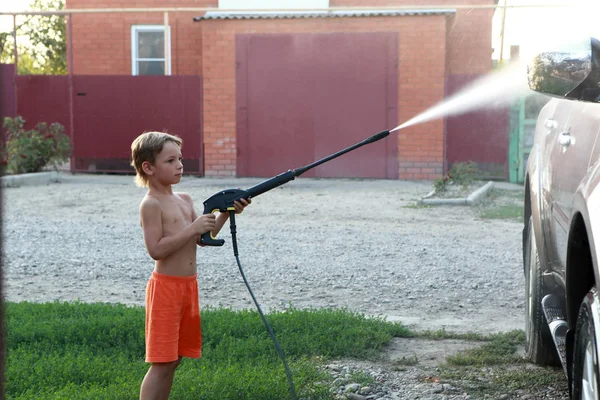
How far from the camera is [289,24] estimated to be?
59.9 ft

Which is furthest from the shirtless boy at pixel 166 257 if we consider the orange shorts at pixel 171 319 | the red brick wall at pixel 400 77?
the red brick wall at pixel 400 77

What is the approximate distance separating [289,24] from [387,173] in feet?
11.9

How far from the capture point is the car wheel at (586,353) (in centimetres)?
263

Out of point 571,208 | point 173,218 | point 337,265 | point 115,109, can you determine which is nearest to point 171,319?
point 173,218

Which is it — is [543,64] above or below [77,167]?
above

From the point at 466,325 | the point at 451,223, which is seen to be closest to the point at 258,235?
the point at 451,223

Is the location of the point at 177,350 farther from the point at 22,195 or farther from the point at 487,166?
the point at 487,166

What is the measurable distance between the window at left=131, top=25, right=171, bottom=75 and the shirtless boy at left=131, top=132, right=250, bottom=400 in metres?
16.6

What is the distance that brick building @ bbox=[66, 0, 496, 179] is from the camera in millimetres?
17719

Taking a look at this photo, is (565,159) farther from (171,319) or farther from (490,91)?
(490,91)

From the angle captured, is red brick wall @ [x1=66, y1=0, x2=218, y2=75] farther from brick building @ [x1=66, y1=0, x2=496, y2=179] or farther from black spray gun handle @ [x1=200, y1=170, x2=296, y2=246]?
black spray gun handle @ [x1=200, y1=170, x2=296, y2=246]

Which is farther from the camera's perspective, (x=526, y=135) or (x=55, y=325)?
(x=526, y=135)

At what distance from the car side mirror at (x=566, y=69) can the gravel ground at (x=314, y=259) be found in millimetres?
3099

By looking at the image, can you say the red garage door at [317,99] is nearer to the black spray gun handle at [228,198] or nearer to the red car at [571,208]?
the red car at [571,208]
